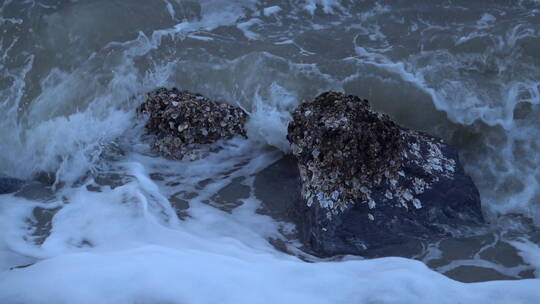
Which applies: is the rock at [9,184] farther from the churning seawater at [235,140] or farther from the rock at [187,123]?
the rock at [187,123]

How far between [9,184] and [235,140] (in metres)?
2.05

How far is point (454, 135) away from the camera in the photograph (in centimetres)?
475

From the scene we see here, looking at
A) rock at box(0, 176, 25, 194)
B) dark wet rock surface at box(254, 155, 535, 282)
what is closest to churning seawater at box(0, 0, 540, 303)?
dark wet rock surface at box(254, 155, 535, 282)

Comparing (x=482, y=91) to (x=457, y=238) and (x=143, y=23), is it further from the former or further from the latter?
(x=143, y=23)

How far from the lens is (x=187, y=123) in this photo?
4.51 metres

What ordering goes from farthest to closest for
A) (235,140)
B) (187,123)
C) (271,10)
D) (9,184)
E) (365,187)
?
(271,10) < (235,140) < (187,123) < (9,184) < (365,187)

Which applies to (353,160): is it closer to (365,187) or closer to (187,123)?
(365,187)

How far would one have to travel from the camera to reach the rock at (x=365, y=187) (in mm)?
3545

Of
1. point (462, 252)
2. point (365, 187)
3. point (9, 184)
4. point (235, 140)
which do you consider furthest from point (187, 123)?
point (462, 252)

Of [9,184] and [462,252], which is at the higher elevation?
[462,252]

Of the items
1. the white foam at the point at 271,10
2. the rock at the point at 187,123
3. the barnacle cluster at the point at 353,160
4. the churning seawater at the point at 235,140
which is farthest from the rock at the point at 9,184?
the white foam at the point at 271,10

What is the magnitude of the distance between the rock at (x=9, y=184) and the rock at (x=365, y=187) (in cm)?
252

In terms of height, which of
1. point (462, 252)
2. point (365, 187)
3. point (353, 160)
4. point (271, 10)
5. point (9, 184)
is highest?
point (271, 10)

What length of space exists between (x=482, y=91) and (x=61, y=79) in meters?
4.56
